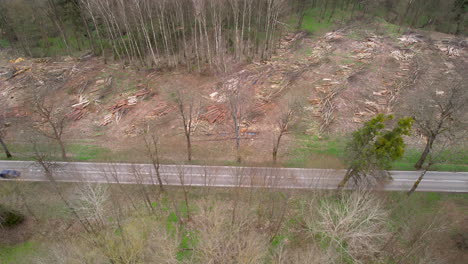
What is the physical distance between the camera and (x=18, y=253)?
843 inches

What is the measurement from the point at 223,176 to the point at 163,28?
29569mm

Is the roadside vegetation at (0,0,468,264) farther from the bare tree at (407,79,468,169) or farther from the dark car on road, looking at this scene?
the dark car on road

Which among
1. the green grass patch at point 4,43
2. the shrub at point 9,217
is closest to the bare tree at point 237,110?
the shrub at point 9,217

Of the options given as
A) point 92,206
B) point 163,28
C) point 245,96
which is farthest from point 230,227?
point 163,28

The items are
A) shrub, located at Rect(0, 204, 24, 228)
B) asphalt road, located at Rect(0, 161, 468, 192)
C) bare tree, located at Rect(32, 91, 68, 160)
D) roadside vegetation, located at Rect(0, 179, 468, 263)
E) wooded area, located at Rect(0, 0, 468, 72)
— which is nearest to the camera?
roadside vegetation, located at Rect(0, 179, 468, 263)

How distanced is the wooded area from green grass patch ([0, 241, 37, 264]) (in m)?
33.1

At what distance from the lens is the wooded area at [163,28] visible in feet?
142

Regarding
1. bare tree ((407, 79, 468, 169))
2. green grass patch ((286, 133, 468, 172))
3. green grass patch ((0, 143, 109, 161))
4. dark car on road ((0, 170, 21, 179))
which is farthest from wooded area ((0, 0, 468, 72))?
bare tree ((407, 79, 468, 169))

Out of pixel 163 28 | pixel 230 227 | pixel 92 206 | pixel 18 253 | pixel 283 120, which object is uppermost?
pixel 163 28

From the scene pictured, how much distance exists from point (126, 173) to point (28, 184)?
1040 centimetres

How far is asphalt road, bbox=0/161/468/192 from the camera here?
1023 inches

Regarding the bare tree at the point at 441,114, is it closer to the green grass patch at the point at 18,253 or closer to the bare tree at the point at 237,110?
the bare tree at the point at 237,110

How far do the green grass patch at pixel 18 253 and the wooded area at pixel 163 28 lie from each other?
3307 cm

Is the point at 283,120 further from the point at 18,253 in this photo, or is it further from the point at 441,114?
the point at 18,253
